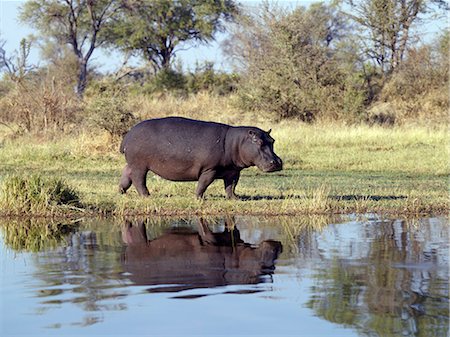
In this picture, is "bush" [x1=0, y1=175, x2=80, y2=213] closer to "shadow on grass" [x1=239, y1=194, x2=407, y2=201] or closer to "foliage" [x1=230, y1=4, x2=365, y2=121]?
"shadow on grass" [x1=239, y1=194, x2=407, y2=201]

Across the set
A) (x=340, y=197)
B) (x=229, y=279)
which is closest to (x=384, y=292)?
(x=229, y=279)

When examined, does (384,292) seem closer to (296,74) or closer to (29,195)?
(29,195)

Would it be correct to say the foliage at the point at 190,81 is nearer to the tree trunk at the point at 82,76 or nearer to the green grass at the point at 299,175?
the tree trunk at the point at 82,76

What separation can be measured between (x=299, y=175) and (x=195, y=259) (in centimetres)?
933

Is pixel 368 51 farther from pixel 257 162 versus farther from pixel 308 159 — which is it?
pixel 257 162

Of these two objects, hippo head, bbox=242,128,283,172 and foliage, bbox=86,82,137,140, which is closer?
hippo head, bbox=242,128,283,172

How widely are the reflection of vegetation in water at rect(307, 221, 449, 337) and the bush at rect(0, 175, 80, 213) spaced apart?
4.53 m

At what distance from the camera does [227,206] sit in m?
12.1

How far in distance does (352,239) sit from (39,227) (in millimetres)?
3872

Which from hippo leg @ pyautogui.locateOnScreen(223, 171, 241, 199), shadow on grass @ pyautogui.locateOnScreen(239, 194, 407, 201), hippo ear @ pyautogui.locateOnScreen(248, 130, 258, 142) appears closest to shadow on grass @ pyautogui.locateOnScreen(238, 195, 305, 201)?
shadow on grass @ pyautogui.locateOnScreen(239, 194, 407, 201)

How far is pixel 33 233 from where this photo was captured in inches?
417

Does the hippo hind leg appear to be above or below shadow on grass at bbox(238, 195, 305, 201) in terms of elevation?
above

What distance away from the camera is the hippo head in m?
12.7

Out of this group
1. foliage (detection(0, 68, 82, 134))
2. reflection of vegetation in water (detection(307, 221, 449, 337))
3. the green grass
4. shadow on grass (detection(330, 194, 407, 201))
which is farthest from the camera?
foliage (detection(0, 68, 82, 134))
